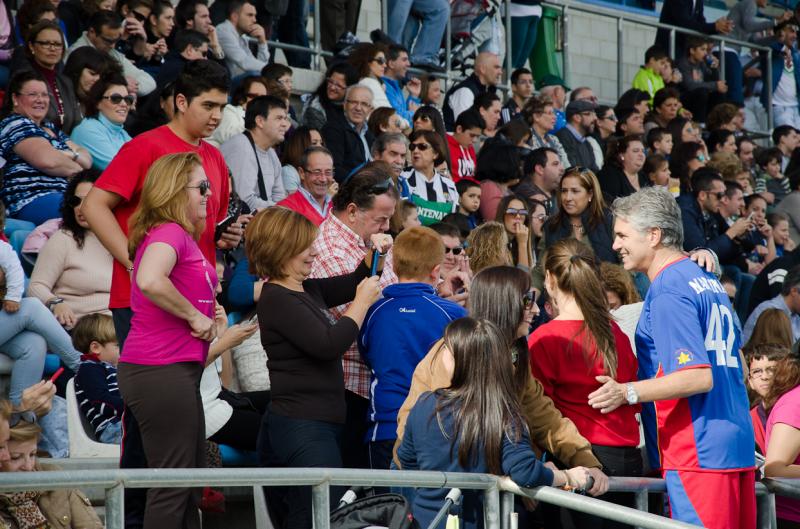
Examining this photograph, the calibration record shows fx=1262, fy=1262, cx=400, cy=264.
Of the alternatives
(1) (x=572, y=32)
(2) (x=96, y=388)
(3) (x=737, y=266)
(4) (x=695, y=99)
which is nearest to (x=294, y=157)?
(2) (x=96, y=388)

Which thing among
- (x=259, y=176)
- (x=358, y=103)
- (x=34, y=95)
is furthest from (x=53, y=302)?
(x=358, y=103)

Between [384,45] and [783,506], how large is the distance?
6.93 m

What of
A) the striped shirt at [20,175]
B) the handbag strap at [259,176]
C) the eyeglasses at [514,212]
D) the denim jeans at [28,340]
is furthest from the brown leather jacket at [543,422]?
the eyeglasses at [514,212]

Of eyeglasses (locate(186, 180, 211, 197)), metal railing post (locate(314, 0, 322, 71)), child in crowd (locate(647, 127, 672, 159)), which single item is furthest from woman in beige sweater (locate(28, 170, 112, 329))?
child in crowd (locate(647, 127, 672, 159))

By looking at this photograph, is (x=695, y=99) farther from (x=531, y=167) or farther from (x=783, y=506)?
(x=783, y=506)

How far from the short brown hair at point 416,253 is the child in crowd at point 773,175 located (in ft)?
31.9

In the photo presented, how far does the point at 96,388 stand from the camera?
561 cm

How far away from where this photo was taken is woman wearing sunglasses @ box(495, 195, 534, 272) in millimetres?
8812

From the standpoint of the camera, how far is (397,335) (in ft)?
16.7

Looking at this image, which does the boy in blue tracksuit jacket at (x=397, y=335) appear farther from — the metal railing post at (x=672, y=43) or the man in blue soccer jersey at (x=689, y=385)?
the metal railing post at (x=672, y=43)

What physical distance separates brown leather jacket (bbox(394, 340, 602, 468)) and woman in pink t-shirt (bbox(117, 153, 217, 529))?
76cm

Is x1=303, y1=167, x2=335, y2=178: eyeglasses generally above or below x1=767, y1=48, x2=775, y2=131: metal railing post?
below

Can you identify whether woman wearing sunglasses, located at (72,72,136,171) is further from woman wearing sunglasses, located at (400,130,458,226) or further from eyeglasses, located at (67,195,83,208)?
woman wearing sunglasses, located at (400,130,458,226)

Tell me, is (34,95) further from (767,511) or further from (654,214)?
(767,511)
